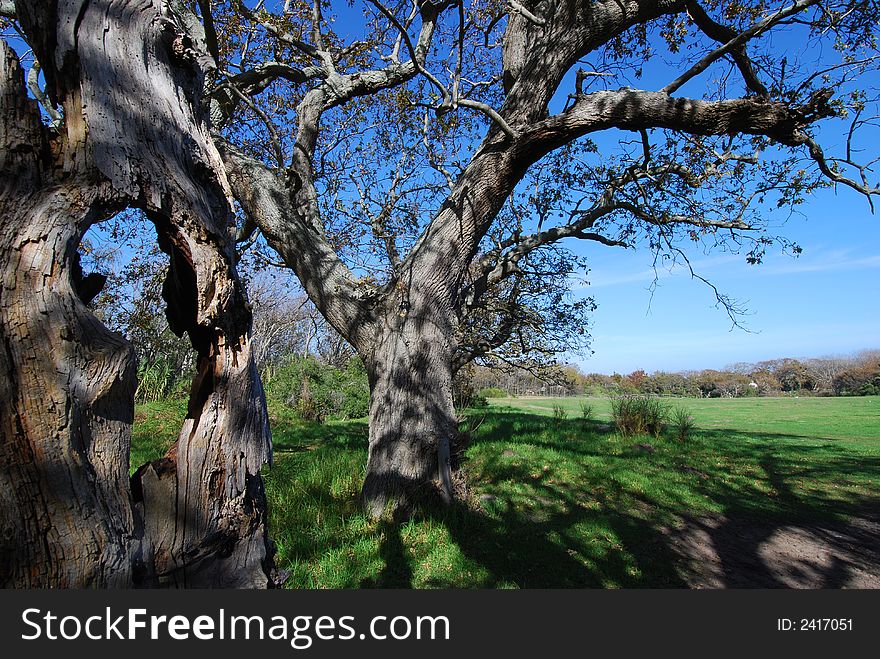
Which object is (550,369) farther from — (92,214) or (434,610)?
(92,214)

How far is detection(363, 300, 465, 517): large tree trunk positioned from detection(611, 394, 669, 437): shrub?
6346mm

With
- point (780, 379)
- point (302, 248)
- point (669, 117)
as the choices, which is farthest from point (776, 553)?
point (780, 379)

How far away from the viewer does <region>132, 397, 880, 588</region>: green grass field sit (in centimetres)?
375

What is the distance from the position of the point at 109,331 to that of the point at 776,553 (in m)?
5.78

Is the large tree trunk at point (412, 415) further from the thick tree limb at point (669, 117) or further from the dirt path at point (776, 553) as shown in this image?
the dirt path at point (776, 553)

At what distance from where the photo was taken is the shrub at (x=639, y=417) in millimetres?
9945

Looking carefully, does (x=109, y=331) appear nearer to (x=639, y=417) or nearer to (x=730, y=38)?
(x=730, y=38)

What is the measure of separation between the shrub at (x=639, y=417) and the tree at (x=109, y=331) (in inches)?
374

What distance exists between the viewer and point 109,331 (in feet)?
5.12

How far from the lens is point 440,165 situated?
9102 mm

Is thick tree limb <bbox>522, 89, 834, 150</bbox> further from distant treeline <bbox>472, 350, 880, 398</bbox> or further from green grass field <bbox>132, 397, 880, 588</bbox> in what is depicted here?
distant treeline <bbox>472, 350, 880, 398</bbox>

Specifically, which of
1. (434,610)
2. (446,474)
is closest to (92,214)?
(434,610)

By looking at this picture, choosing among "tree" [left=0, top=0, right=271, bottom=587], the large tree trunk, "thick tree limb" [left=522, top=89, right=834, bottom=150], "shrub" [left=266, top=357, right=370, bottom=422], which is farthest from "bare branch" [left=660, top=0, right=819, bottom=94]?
"shrub" [left=266, top=357, right=370, bottom=422]

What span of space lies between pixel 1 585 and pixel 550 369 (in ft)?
33.3
